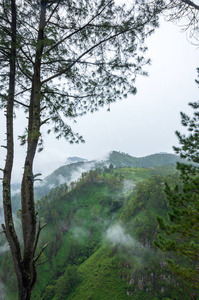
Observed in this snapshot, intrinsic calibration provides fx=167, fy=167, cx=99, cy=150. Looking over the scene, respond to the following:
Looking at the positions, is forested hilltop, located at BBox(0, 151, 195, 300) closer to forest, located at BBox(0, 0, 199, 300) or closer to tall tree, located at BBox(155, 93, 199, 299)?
forest, located at BBox(0, 0, 199, 300)

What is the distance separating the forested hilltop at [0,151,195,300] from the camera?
164 ft

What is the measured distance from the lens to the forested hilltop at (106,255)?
164 feet

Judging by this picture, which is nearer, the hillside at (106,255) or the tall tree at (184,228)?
the tall tree at (184,228)

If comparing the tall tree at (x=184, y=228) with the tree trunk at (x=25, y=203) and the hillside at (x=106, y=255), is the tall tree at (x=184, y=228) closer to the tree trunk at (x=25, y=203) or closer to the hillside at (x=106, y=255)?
the tree trunk at (x=25, y=203)

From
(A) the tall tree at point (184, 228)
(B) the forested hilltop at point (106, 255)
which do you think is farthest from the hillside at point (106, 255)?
(A) the tall tree at point (184, 228)

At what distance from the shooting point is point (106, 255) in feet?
226

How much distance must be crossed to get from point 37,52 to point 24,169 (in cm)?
303

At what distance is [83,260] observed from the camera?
7962 cm

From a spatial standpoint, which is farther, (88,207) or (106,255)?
(88,207)

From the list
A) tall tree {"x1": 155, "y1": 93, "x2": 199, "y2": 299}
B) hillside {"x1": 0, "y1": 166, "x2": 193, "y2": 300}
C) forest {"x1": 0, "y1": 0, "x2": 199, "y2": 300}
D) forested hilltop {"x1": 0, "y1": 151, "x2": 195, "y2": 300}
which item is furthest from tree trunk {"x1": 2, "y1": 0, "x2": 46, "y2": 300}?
hillside {"x1": 0, "y1": 166, "x2": 193, "y2": 300}

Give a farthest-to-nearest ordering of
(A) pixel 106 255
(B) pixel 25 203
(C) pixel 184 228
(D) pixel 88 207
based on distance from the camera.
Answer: (D) pixel 88 207, (A) pixel 106 255, (C) pixel 184 228, (B) pixel 25 203

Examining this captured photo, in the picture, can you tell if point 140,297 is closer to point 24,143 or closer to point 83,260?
point 83,260

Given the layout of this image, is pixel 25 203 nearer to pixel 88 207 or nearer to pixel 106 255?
pixel 106 255

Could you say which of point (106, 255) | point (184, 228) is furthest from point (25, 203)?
point (106, 255)
